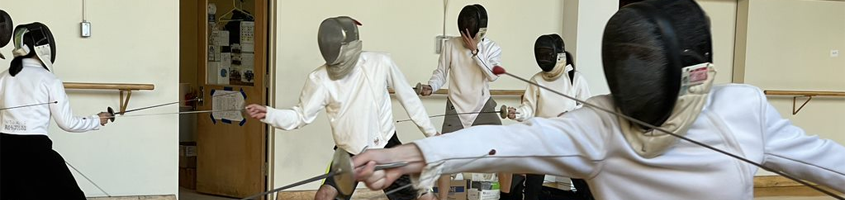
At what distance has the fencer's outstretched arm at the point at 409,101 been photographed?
365 centimetres

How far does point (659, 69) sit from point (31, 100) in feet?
10.1

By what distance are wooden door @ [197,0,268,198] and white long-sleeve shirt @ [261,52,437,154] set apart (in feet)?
5.80

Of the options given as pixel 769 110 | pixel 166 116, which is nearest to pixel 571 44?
pixel 166 116

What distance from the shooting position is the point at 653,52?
1398mm

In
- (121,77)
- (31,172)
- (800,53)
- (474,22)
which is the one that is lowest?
(31,172)

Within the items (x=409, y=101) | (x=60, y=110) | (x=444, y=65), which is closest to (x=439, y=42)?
(x=444, y=65)

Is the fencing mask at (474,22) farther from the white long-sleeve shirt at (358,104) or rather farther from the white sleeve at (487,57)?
the white long-sleeve shirt at (358,104)

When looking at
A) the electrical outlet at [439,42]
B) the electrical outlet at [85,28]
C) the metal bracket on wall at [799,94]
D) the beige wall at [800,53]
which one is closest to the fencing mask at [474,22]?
the electrical outlet at [439,42]

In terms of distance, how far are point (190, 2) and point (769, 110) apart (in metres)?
5.29

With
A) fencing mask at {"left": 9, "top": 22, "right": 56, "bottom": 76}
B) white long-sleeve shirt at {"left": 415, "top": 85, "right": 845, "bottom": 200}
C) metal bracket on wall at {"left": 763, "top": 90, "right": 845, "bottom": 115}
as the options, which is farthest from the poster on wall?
white long-sleeve shirt at {"left": 415, "top": 85, "right": 845, "bottom": 200}

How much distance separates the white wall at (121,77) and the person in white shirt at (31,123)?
2.81 ft

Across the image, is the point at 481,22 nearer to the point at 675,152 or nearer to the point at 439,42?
the point at 439,42

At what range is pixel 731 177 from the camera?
1.46 m

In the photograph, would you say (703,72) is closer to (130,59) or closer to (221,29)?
(130,59)
